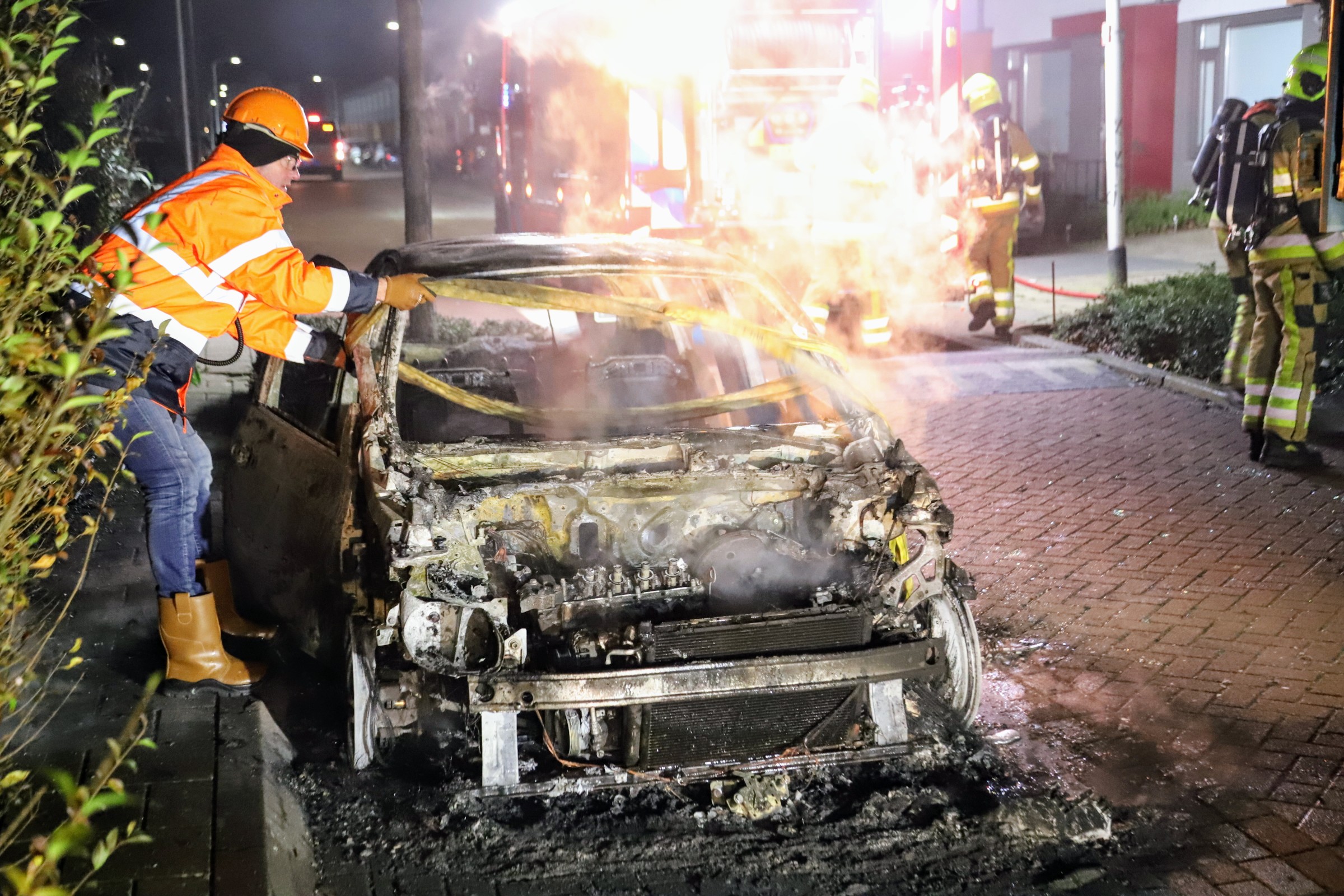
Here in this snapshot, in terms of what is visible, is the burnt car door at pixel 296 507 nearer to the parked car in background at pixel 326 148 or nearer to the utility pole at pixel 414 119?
the utility pole at pixel 414 119

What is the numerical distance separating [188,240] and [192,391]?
484 cm

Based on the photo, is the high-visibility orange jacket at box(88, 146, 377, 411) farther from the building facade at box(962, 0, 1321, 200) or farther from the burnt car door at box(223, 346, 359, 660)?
the building facade at box(962, 0, 1321, 200)

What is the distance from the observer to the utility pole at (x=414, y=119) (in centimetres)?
984

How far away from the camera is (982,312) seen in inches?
462

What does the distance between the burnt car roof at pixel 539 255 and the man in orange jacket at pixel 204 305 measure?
473 mm

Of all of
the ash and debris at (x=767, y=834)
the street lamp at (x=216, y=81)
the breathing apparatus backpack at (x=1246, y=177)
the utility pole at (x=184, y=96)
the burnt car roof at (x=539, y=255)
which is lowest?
the ash and debris at (x=767, y=834)

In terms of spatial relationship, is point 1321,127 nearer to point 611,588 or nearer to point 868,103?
point 868,103

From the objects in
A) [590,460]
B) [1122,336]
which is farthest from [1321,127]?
[590,460]

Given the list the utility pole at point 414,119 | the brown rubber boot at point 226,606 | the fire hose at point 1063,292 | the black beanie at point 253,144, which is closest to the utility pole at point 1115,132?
the fire hose at point 1063,292

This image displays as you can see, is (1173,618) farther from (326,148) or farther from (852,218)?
(326,148)

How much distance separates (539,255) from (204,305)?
1.29 meters

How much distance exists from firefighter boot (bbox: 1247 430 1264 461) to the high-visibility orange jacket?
5.71m

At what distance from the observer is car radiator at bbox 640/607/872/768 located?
3.57 metres

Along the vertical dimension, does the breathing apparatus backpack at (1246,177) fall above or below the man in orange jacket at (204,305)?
above
